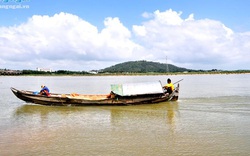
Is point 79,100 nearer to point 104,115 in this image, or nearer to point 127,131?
point 104,115

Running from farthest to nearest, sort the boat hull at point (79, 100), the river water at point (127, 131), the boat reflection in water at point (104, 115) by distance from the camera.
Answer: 1. the boat hull at point (79, 100)
2. the boat reflection in water at point (104, 115)
3. the river water at point (127, 131)

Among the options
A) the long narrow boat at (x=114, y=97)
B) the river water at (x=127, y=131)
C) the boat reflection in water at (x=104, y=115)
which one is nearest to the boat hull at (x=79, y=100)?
the long narrow boat at (x=114, y=97)

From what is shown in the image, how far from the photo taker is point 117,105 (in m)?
17.2

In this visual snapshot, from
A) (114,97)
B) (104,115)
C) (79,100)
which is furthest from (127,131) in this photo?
(79,100)

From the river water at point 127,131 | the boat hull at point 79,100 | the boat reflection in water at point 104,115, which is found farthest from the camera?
the boat hull at point 79,100

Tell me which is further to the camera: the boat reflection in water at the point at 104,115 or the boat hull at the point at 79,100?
the boat hull at the point at 79,100

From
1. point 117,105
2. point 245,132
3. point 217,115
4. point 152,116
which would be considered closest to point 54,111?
point 117,105

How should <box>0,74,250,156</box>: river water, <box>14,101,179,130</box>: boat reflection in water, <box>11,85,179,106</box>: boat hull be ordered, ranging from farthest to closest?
<box>11,85,179,106</box>: boat hull, <box>14,101,179,130</box>: boat reflection in water, <box>0,74,250,156</box>: river water

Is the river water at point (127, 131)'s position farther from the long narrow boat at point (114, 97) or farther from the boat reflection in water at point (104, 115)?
the long narrow boat at point (114, 97)

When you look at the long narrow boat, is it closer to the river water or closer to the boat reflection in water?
the boat reflection in water

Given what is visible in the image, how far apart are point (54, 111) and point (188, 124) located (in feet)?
26.3

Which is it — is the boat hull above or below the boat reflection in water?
above

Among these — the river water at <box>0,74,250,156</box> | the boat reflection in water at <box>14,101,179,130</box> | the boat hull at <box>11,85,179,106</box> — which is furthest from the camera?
the boat hull at <box>11,85,179,106</box>

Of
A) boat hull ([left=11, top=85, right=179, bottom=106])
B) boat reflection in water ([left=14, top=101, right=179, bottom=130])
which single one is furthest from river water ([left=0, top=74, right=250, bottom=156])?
boat hull ([left=11, top=85, right=179, bottom=106])
